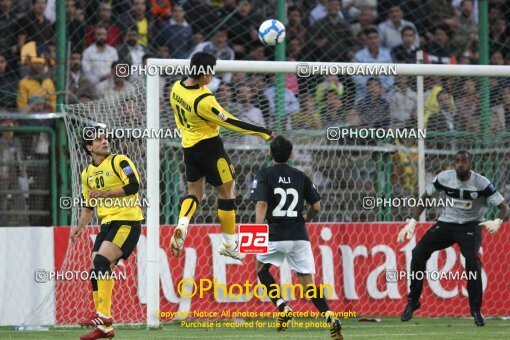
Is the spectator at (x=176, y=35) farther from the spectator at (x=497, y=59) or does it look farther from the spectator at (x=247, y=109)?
the spectator at (x=497, y=59)

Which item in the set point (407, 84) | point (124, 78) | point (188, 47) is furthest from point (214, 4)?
point (407, 84)

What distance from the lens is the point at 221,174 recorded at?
11305mm

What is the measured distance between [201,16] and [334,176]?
11.6 feet

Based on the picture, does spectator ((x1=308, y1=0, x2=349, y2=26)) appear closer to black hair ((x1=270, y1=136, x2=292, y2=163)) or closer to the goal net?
the goal net

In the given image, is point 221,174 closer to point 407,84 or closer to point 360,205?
point 360,205

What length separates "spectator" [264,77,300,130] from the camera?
1492 cm

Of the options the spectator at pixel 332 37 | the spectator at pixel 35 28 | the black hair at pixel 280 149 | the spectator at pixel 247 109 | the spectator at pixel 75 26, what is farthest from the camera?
the spectator at pixel 332 37

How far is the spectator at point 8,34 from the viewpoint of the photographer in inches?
610

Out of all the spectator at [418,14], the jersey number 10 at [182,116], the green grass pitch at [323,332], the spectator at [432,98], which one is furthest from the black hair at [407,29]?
the jersey number 10 at [182,116]

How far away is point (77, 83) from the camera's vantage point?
15.6 m

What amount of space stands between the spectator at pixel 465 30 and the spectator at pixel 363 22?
1.64 metres

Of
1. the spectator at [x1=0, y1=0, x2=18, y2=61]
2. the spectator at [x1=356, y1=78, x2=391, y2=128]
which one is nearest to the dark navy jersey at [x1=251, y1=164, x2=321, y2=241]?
the spectator at [x1=356, y1=78, x2=391, y2=128]

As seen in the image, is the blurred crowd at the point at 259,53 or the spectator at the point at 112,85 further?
the spectator at the point at 112,85

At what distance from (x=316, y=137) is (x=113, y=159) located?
4.00 metres
